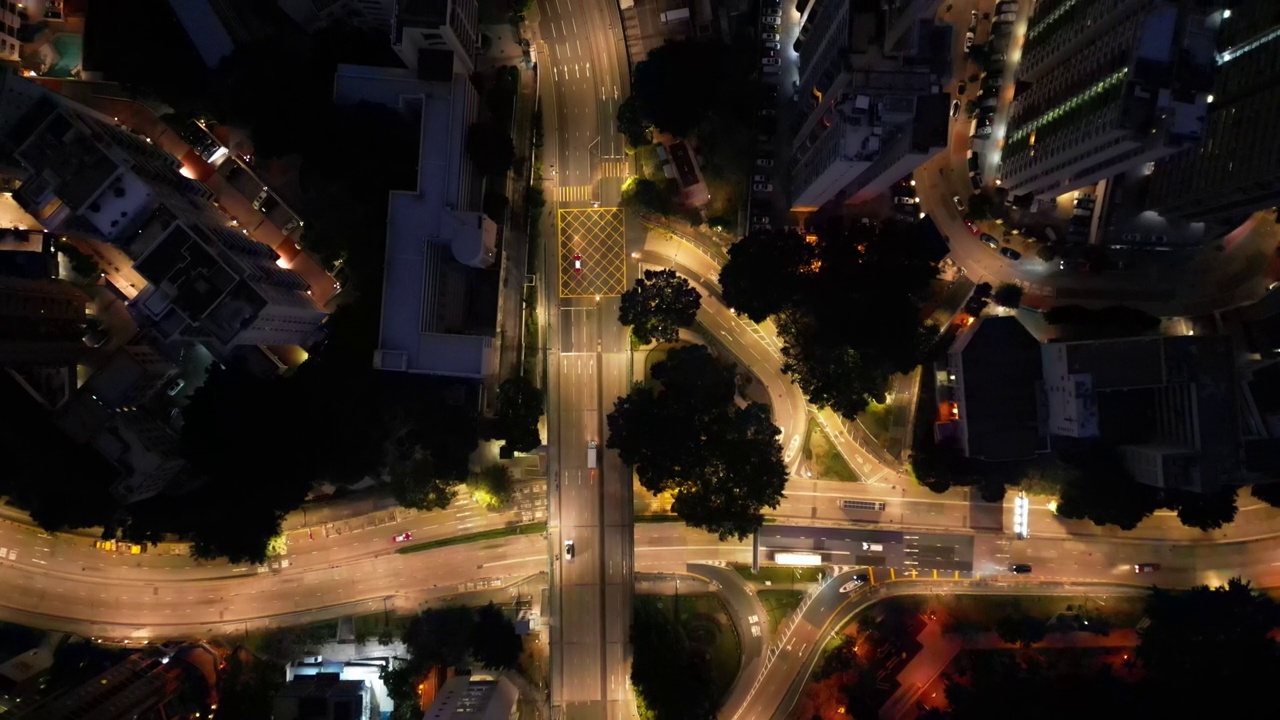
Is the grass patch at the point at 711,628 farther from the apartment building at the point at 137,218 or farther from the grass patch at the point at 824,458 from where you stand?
the apartment building at the point at 137,218

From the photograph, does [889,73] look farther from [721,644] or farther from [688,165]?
[721,644]

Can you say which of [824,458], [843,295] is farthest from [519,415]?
[843,295]

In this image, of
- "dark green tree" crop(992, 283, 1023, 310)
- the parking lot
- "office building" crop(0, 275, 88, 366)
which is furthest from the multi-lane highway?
"office building" crop(0, 275, 88, 366)

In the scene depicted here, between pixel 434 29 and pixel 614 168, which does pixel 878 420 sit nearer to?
pixel 614 168

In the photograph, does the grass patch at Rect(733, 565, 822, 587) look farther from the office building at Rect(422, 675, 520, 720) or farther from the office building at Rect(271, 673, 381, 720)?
the office building at Rect(271, 673, 381, 720)

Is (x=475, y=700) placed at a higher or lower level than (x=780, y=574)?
lower

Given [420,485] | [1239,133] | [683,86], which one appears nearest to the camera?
Result: [1239,133]

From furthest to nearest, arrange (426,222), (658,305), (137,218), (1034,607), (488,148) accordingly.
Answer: (1034,607) → (658,305) → (488,148) → (426,222) → (137,218)

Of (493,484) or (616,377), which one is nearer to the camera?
(493,484)
